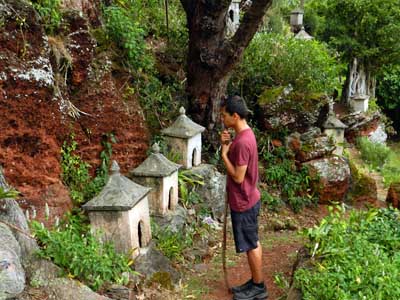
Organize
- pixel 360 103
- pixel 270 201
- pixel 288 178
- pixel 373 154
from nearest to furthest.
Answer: pixel 270 201, pixel 288 178, pixel 373 154, pixel 360 103

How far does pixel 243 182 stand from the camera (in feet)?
14.8

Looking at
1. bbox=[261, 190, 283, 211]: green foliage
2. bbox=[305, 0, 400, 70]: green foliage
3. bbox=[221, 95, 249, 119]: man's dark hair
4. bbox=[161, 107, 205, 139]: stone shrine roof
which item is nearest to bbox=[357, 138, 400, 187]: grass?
bbox=[305, 0, 400, 70]: green foliage

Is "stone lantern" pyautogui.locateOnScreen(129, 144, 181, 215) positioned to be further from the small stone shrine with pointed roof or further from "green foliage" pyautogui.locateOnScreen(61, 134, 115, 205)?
the small stone shrine with pointed roof

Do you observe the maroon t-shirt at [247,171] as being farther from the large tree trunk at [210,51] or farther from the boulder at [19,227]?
the large tree trunk at [210,51]

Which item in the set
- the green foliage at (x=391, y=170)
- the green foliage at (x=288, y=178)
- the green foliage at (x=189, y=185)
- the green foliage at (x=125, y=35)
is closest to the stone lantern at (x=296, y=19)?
the green foliage at (x=391, y=170)

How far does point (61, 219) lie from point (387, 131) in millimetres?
15522

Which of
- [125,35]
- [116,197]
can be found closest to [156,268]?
[116,197]

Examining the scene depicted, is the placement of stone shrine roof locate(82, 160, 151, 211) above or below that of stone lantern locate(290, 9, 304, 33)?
below

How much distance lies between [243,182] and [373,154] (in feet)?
36.5

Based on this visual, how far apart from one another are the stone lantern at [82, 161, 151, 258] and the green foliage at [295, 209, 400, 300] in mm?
1654

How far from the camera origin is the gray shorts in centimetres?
457

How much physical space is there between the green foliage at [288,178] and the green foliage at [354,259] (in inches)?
153

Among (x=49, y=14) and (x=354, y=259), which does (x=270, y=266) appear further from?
(x=49, y=14)

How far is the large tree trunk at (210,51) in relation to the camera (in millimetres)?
7195
